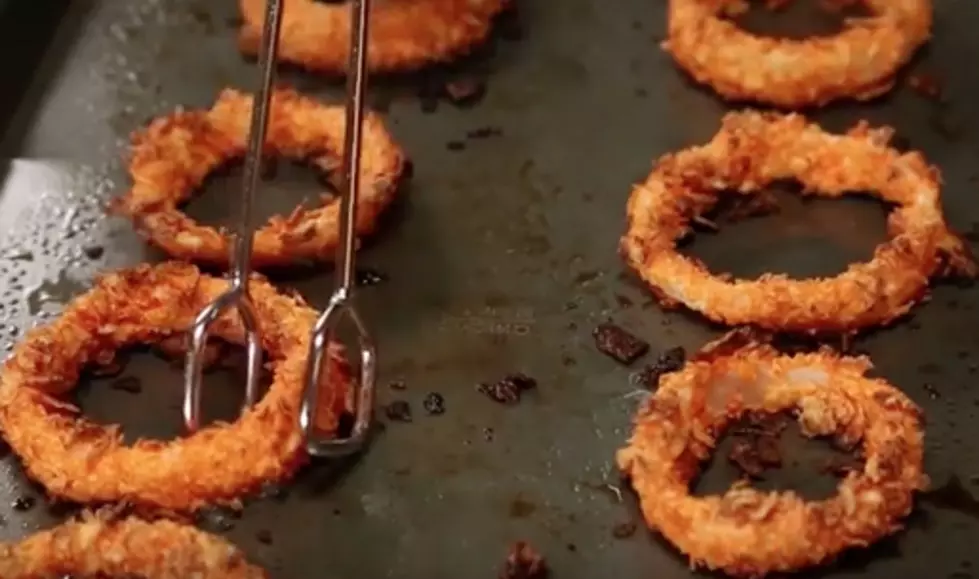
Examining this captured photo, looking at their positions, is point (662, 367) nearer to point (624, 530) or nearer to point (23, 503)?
point (624, 530)

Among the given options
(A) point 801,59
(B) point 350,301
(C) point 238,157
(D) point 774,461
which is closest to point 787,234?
(A) point 801,59

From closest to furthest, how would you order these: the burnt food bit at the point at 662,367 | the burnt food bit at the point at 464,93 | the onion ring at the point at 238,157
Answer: the burnt food bit at the point at 662,367 < the onion ring at the point at 238,157 < the burnt food bit at the point at 464,93

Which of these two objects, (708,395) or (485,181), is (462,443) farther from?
(485,181)

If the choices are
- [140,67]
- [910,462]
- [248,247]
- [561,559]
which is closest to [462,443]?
[561,559]

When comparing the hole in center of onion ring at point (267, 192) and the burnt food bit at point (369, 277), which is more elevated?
the hole in center of onion ring at point (267, 192)

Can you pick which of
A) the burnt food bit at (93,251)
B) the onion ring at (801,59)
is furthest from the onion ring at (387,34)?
the burnt food bit at (93,251)

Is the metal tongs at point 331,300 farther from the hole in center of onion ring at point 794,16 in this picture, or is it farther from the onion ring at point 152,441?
the hole in center of onion ring at point 794,16
